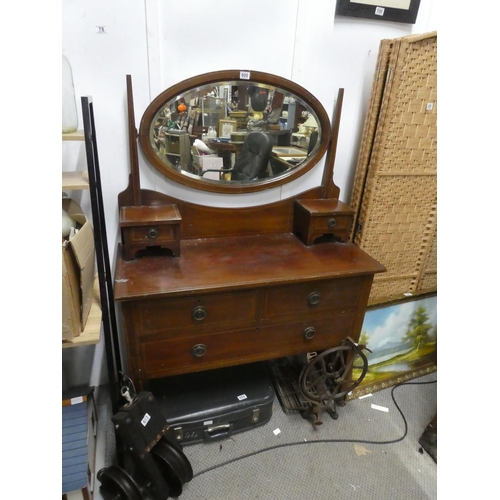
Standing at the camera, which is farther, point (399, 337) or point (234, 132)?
point (399, 337)

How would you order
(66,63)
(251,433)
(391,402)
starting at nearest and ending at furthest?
(66,63) → (251,433) → (391,402)

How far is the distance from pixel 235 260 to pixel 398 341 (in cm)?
113

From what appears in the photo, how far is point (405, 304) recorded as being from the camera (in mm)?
1887

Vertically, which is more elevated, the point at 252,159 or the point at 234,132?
the point at 234,132

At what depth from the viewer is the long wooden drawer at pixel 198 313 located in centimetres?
123

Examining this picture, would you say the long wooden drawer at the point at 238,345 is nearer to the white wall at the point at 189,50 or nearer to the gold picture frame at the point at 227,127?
the white wall at the point at 189,50

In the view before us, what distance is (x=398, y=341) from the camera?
6.40ft

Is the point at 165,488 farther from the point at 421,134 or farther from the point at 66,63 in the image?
the point at 421,134

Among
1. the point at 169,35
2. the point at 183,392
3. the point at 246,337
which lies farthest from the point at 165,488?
the point at 169,35

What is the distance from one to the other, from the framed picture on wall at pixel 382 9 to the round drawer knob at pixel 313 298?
3.60 feet

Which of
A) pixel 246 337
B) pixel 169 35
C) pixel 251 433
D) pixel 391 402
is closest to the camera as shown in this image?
pixel 169 35

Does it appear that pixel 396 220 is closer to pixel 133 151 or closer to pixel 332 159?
pixel 332 159

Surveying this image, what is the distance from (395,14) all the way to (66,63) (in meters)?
1.27

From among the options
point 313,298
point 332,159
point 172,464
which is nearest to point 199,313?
point 313,298
